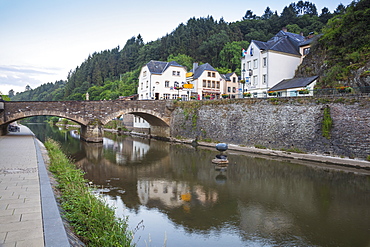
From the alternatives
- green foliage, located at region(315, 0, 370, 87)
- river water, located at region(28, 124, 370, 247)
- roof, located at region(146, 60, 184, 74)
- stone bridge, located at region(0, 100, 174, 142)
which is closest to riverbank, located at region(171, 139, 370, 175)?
river water, located at region(28, 124, 370, 247)

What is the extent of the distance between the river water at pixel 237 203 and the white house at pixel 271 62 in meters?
19.2

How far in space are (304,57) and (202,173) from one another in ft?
88.1

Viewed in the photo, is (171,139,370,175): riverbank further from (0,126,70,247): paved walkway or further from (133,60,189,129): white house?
(133,60,189,129): white house

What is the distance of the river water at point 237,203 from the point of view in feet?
24.3

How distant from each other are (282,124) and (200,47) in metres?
54.3

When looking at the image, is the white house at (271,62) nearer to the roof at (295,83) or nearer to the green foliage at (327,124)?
the roof at (295,83)

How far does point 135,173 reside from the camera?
50.2ft

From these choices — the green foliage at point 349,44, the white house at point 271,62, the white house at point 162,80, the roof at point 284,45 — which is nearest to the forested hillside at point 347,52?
the green foliage at point 349,44

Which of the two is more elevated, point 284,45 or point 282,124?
point 284,45

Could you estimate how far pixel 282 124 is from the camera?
76.3 feet

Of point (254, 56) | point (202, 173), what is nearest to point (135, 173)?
point (202, 173)

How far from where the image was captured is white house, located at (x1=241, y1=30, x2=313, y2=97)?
114ft

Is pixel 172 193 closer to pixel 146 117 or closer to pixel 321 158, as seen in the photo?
pixel 321 158

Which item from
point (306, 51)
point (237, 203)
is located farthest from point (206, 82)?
point (237, 203)
